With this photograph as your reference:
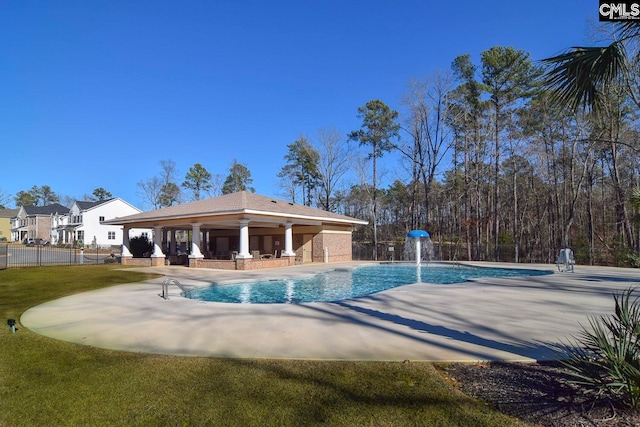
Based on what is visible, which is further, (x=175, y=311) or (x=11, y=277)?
(x=11, y=277)

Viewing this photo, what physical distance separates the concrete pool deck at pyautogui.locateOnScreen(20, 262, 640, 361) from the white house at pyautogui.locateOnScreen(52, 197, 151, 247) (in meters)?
43.5

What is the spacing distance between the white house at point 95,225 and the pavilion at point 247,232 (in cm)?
2320

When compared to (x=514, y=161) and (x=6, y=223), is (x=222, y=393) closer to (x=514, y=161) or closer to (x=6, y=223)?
(x=514, y=161)

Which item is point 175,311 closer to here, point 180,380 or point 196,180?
point 180,380

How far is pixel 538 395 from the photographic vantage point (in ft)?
10.9

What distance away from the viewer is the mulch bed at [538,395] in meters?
2.83

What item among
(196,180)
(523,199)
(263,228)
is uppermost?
(196,180)

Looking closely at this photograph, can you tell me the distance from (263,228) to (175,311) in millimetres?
19519

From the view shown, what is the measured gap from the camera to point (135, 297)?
10.2 m

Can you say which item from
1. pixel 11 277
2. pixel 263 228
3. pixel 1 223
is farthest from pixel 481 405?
pixel 1 223

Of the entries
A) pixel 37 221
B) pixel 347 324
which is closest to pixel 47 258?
pixel 347 324

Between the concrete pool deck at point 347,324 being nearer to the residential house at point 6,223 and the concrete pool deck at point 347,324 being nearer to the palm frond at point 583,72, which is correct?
the palm frond at point 583,72

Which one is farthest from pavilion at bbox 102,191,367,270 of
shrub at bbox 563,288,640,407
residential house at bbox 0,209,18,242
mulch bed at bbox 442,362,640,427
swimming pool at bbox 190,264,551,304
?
residential house at bbox 0,209,18,242

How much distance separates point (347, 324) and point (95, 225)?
2032 inches
